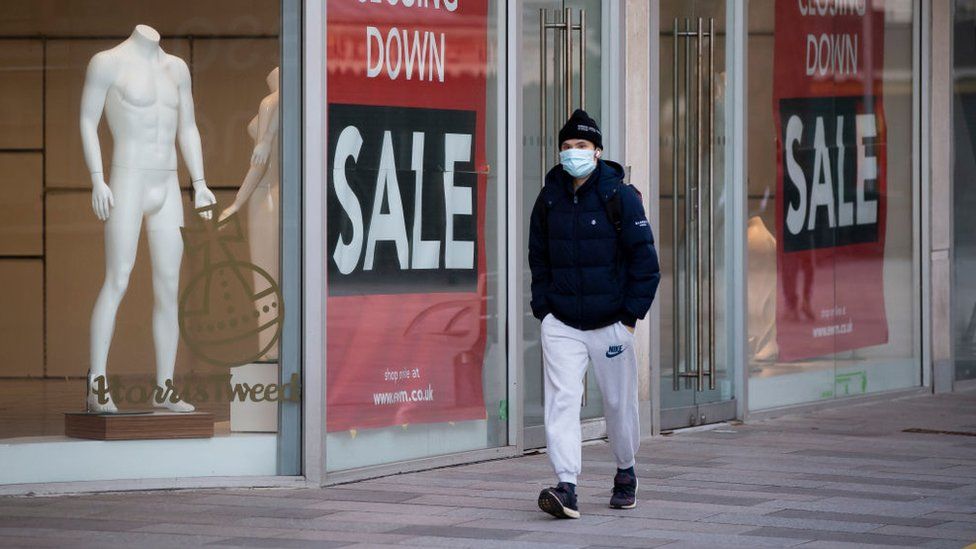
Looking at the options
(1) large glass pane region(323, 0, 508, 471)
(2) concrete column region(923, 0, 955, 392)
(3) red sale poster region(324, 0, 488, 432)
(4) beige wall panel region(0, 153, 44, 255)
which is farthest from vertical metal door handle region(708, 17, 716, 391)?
(4) beige wall panel region(0, 153, 44, 255)

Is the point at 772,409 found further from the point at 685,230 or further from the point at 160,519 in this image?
the point at 160,519

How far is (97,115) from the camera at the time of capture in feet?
29.5

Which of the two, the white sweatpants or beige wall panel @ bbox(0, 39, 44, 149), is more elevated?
beige wall panel @ bbox(0, 39, 44, 149)

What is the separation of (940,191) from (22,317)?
8.55 m

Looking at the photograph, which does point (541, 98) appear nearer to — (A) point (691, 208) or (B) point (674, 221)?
(B) point (674, 221)

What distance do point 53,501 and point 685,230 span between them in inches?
202

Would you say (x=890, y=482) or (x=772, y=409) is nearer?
(x=890, y=482)

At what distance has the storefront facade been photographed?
8.98 m

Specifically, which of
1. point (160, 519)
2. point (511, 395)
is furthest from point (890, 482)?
point (160, 519)

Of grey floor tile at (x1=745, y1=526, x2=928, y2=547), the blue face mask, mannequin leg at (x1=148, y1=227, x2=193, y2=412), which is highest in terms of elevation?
the blue face mask

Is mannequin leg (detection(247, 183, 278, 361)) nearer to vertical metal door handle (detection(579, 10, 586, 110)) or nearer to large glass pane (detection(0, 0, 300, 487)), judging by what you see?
large glass pane (detection(0, 0, 300, 487))

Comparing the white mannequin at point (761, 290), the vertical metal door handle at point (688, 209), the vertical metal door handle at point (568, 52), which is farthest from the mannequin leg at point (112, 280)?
the white mannequin at point (761, 290)

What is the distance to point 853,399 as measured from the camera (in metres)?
13.9

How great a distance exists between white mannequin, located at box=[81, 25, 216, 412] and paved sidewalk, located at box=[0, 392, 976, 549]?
3.00 ft
